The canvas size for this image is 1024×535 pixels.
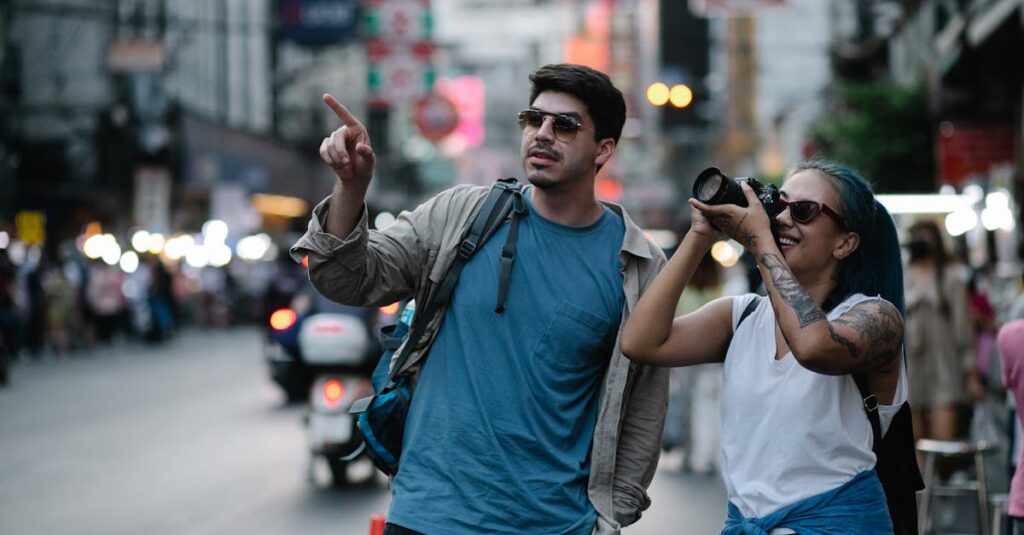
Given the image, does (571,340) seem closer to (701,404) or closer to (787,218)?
(787,218)

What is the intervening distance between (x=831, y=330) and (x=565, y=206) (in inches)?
39.7

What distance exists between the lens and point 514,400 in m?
3.87

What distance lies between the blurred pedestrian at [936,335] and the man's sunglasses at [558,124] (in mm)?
5201

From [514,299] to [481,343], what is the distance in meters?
0.15

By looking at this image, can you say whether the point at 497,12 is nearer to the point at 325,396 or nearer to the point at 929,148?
the point at 929,148

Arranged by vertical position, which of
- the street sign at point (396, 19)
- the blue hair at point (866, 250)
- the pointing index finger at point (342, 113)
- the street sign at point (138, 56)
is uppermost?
the street sign at point (396, 19)

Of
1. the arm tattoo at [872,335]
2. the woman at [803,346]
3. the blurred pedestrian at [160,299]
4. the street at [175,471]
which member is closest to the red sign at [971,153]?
the street at [175,471]

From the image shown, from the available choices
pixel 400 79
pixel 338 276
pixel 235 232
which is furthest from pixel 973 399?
pixel 235 232

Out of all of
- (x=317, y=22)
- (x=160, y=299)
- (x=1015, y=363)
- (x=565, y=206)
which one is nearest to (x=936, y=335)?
(x=1015, y=363)

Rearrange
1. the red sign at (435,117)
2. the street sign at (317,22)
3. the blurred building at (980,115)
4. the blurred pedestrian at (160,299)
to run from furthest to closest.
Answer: the red sign at (435,117) → the blurred pedestrian at (160,299) → the street sign at (317,22) → the blurred building at (980,115)

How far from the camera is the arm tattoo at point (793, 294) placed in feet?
11.3

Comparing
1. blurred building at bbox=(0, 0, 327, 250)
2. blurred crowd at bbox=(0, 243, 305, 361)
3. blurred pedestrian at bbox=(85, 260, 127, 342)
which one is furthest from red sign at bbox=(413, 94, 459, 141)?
blurred pedestrian at bbox=(85, 260, 127, 342)

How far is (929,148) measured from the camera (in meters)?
25.1

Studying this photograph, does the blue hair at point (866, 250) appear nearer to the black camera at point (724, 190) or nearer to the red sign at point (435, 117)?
the black camera at point (724, 190)
